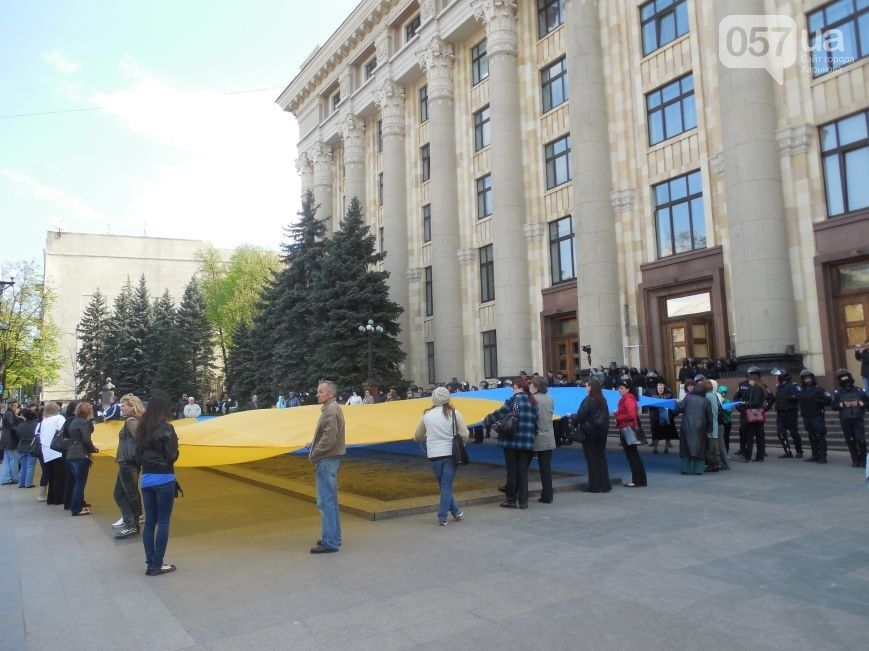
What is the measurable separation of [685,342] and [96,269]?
87.9 metres

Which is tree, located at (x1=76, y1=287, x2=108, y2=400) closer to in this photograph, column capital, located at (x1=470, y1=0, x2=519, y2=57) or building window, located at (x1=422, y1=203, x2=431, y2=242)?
building window, located at (x1=422, y1=203, x2=431, y2=242)

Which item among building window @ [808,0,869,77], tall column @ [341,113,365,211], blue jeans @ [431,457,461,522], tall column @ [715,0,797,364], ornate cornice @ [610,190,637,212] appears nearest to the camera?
blue jeans @ [431,457,461,522]

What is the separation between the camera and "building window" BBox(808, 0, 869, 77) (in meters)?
17.8

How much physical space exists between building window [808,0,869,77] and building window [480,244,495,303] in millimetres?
15768

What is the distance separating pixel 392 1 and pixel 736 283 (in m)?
28.0

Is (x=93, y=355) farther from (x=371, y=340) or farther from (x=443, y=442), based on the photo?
(x=443, y=442)

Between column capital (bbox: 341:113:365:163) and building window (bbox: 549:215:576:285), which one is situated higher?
column capital (bbox: 341:113:365:163)

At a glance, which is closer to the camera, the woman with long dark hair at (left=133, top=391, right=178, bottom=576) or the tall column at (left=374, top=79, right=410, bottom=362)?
the woman with long dark hair at (left=133, top=391, right=178, bottom=576)

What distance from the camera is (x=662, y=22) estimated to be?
77.6 feet

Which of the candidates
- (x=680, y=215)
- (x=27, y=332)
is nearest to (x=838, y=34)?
(x=680, y=215)

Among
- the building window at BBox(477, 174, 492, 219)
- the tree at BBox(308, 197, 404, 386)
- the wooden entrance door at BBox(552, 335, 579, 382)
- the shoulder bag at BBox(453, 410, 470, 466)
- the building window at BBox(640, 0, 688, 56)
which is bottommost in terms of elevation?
the shoulder bag at BBox(453, 410, 470, 466)

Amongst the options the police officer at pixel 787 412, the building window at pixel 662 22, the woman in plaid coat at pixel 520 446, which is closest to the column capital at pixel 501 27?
the building window at pixel 662 22

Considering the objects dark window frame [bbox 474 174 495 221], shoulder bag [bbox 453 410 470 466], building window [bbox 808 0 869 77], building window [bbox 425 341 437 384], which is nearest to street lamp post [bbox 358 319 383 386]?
building window [bbox 425 341 437 384]

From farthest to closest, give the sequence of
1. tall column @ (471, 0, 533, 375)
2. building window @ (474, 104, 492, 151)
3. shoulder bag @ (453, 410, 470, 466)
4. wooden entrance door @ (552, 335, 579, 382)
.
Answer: building window @ (474, 104, 492, 151)
tall column @ (471, 0, 533, 375)
wooden entrance door @ (552, 335, 579, 382)
shoulder bag @ (453, 410, 470, 466)
